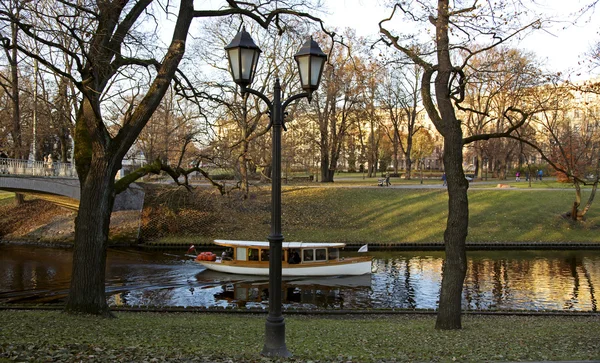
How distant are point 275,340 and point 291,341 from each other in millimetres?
2286

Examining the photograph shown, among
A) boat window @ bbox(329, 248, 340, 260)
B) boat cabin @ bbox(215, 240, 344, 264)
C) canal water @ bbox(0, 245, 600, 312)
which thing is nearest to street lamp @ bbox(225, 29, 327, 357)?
canal water @ bbox(0, 245, 600, 312)

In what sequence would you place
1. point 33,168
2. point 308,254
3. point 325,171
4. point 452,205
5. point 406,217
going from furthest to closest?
point 325,171
point 406,217
point 33,168
point 308,254
point 452,205

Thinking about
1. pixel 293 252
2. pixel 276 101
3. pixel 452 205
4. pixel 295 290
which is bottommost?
pixel 295 290

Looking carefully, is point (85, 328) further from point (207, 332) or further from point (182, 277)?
point (182, 277)

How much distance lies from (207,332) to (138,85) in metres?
10.0

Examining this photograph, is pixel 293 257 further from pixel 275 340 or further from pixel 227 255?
pixel 275 340

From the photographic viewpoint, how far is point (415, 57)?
13133 mm

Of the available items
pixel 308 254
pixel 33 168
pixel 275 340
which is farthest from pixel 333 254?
pixel 33 168

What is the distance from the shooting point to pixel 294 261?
25.8m

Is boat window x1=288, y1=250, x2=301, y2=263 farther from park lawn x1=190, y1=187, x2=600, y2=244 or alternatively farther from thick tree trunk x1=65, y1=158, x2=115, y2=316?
thick tree trunk x1=65, y1=158, x2=115, y2=316

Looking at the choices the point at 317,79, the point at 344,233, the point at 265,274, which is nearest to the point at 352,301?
the point at 265,274

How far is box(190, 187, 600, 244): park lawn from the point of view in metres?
35.8

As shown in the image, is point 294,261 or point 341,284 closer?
point 341,284

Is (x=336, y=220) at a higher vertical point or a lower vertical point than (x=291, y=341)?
lower
